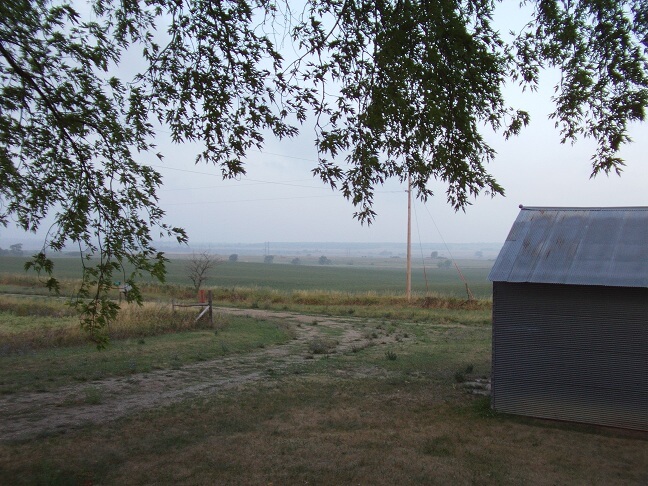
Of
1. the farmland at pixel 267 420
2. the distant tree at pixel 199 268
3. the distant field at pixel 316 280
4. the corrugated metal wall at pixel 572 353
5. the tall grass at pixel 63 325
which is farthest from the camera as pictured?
the distant field at pixel 316 280

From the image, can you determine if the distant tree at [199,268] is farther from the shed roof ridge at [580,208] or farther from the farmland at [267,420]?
the shed roof ridge at [580,208]

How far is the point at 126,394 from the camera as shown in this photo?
1096 cm

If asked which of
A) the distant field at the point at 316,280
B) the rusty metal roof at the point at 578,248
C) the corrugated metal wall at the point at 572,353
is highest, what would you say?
the rusty metal roof at the point at 578,248

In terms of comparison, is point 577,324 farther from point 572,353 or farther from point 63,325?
point 63,325

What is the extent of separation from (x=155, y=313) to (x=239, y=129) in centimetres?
1555

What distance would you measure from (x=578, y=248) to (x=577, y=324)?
1.41 m

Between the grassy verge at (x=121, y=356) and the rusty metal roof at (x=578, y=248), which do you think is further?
the grassy verge at (x=121, y=356)

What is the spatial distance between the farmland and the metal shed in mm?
387

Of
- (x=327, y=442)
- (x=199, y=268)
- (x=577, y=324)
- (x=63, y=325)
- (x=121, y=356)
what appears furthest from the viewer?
(x=199, y=268)

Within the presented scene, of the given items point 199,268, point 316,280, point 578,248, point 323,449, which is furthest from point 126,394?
point 316,280

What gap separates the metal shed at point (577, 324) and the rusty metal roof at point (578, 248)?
0.02 m

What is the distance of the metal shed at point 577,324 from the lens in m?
8.81

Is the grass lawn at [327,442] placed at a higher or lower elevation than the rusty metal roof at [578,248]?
lower

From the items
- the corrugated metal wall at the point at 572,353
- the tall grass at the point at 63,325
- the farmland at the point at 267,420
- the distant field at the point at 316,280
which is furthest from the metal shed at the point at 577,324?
the distant field at the point at 316,280
